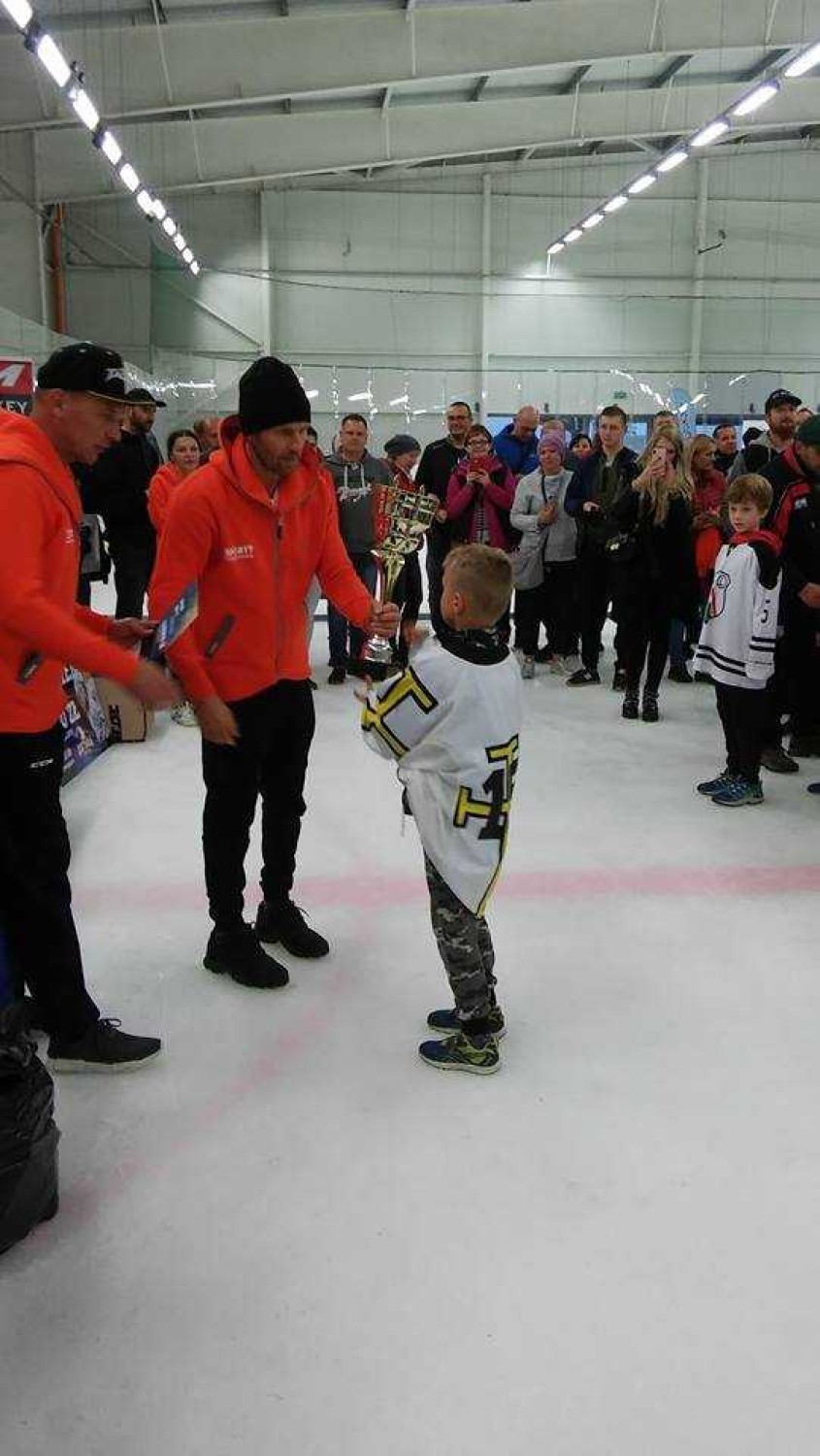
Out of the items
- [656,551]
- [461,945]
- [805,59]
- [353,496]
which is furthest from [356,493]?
[805,59]

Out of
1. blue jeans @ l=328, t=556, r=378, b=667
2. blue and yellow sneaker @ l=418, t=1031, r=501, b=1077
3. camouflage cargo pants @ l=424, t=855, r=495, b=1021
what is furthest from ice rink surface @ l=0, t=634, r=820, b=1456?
blue jeans @ l=328, t=556, r=378, b=667

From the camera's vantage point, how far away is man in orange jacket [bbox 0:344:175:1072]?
5.70 ft

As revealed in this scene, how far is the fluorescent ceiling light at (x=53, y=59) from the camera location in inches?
271

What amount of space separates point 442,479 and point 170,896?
394 centimetres

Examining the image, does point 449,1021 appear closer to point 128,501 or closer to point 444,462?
point 128,501

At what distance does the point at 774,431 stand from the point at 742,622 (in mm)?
1837

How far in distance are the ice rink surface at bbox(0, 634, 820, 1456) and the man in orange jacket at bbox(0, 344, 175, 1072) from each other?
0.36 m

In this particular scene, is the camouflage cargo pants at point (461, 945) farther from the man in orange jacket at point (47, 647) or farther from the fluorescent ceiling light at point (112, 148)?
the fluorescent ceiling light at point (112, 148)

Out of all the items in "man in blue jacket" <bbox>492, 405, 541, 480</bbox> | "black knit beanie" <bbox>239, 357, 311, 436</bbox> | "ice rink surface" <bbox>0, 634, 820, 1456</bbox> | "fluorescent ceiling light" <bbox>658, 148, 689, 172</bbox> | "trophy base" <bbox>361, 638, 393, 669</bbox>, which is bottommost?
"ice rink surface" <bbox>0, 634, 820, 1456</bbox>

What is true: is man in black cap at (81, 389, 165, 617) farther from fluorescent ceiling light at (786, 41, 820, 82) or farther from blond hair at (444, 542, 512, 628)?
fluorescent ceiling light at (786, 41, 820, 82)

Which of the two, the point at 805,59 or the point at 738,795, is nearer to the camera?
the point at 738,795

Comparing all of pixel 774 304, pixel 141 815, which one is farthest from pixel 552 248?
pixel 141 815

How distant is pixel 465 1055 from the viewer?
225cm

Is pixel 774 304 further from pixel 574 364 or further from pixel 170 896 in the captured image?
pixel 170 896
